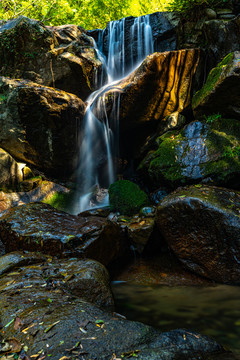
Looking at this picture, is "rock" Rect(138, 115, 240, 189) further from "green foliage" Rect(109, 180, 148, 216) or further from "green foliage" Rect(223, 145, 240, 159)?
"green foliage" Rect(109, 180, 148, 216)

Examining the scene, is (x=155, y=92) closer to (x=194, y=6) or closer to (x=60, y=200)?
(x=194, y=6)

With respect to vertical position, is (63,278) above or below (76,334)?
below

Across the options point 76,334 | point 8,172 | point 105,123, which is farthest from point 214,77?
point 8,172

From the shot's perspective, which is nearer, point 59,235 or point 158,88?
point 59,235

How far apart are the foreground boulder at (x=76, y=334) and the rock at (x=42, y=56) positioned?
8249 millimetres

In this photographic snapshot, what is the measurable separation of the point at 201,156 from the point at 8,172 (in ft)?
18.1

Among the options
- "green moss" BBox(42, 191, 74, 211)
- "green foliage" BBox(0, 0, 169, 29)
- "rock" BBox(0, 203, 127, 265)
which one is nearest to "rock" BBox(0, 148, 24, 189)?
"green moss" BBox(42, 191, 74, 211)

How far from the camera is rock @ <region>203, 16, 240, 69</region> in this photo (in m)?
6.90

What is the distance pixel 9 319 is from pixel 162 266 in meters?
3.31

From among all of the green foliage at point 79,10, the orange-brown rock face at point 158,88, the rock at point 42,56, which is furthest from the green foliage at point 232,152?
the green foliage at point 79,10

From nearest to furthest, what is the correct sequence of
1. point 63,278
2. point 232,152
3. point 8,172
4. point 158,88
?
1. point 63,278
2. point 232,152
3. point 8,172
4. point 158,88

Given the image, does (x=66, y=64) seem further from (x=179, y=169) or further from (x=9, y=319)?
(x=9, y=319)

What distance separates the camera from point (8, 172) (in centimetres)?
700

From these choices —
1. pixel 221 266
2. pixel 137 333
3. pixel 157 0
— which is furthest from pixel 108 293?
pixel 157 0
